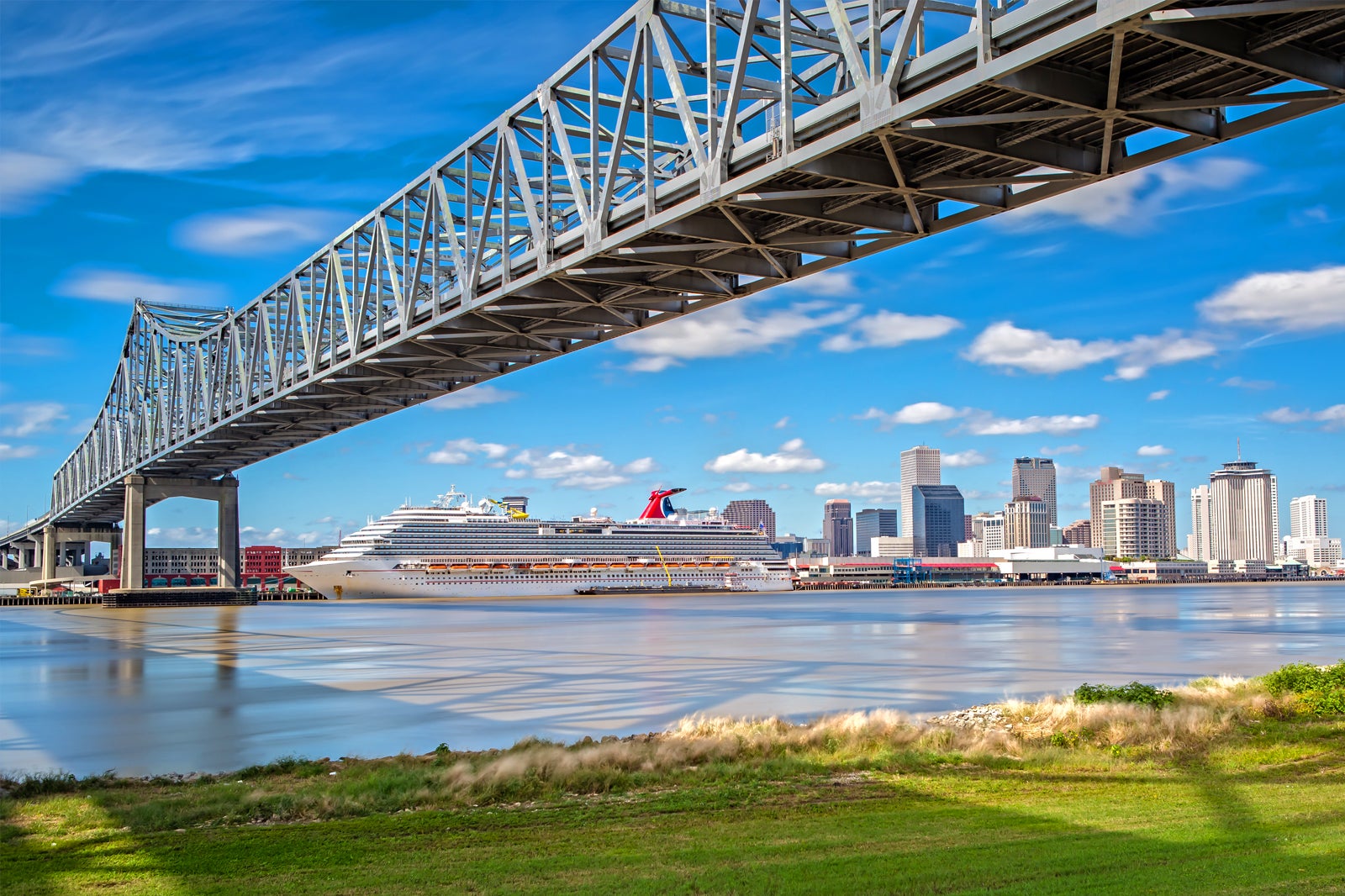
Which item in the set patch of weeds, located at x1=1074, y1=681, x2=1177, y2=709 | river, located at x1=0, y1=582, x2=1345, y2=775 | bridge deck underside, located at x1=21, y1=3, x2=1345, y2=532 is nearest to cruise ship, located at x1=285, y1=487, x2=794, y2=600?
river, located at x1=0, y1=582, x2=1345, y2=775

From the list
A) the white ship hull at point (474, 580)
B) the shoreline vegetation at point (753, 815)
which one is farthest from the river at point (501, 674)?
the white ship hull at point (474, 580)

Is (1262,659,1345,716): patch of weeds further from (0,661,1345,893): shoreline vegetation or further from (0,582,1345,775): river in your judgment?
(0,582,1345,775): river

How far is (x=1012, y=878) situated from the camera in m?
8.72

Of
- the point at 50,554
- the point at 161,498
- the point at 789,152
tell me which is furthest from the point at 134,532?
the point at 789,152

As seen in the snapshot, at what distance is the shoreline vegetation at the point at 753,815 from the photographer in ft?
29.7

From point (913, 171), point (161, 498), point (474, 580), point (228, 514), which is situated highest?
point (913, 171)

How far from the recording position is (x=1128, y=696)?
18797 mm

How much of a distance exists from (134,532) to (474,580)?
125 feet

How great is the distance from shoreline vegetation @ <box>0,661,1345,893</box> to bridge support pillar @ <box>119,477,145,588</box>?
81.1m

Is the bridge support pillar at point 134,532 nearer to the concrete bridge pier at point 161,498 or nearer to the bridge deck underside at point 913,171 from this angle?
the concrete bridge pier at point 161,498

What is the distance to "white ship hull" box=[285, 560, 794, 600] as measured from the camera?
114188 millimetres

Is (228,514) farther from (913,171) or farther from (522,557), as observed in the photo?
(913,171)

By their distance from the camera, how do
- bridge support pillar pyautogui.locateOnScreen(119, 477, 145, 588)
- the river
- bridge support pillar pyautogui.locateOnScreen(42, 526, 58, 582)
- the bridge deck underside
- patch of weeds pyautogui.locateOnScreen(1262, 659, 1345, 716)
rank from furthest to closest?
bridge support pillar pyautogui.locateOnScreen(42, 526, 58, 582)
bridge support pillar pyautogui.locateOnScreen(119, 477, 145, 588)
the river
patch of weeds pyautogui.locateOnScreen(1262, 659, 1345, 716)
the bridge deck underside

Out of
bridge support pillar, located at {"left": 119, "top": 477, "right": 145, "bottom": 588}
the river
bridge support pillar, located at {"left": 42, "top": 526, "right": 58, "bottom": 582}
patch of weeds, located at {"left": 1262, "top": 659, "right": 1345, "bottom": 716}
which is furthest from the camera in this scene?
bridge support pillar, located at {"left": 42, "top": 526, "right": 58, "bottom": 582}
